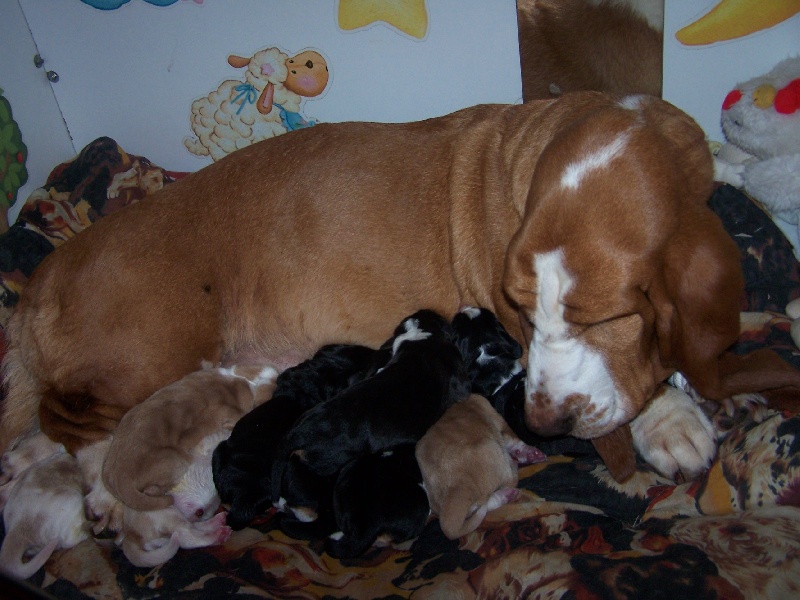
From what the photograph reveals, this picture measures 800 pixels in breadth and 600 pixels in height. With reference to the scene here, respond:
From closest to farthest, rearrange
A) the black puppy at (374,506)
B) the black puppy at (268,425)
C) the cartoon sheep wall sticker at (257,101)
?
the black puppy at (374,506) < the black puppy at (268,425) < the cartoon sheep wall sticker at (257,101)

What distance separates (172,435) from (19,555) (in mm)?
676

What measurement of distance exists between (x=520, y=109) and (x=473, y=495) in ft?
5.24

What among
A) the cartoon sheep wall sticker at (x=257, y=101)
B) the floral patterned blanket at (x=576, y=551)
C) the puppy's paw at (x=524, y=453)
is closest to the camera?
the floral patterned blanket at (x=576, y=551)

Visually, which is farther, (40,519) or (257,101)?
(257,101)

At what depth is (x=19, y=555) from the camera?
8.25 ft

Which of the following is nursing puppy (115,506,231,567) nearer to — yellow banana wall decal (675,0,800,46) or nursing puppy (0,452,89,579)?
nursing puppy (0,452,89,579)

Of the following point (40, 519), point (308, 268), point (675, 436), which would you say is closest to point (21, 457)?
point (40, 519)

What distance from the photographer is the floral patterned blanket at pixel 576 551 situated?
1881 mm

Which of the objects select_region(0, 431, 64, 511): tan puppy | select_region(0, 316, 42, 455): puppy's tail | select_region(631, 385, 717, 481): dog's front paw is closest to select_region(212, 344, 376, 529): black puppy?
select_region(0, 431, 64, 511): tan puppy

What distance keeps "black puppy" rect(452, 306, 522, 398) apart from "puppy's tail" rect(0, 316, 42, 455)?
189cm

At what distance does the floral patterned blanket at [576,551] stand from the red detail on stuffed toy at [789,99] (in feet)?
3.26

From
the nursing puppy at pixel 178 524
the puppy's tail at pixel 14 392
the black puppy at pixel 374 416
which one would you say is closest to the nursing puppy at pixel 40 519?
the nursing puppy at pixel 178 524

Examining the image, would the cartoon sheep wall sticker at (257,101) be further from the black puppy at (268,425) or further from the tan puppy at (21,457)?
the tan puppy at (21,457)

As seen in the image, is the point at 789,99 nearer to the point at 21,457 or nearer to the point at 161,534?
the point at 161,534
